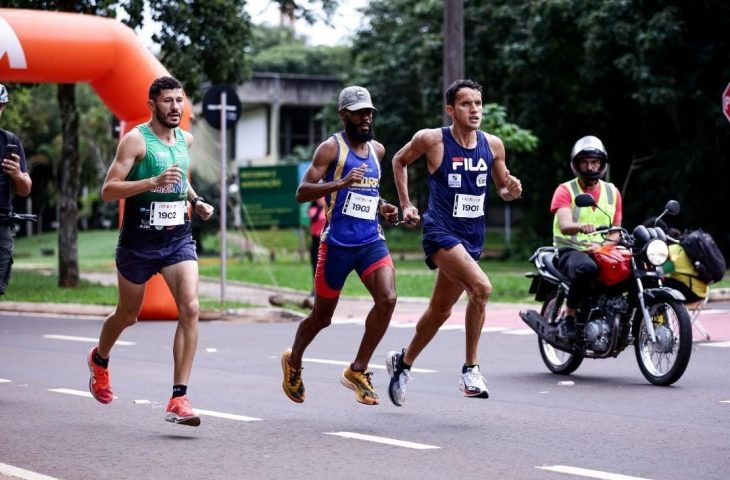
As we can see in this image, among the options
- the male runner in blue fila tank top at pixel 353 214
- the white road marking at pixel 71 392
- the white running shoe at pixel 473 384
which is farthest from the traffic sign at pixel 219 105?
the white running shoe at pixel 473 384

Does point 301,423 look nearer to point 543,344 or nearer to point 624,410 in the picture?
point 624,410

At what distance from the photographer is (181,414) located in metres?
7.91

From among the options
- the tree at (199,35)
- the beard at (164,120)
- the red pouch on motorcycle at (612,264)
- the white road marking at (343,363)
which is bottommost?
the white road marking at (343,363)

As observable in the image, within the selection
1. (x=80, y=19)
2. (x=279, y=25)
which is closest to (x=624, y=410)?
(x=80, y=19)

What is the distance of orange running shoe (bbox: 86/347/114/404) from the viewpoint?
28.8 ft

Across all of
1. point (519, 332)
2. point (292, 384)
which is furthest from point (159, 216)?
point (519, 332)

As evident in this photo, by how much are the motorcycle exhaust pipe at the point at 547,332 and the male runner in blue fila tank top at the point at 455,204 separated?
6.43 feet

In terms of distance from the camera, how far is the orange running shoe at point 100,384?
8.79 m

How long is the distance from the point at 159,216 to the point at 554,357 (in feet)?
14.0

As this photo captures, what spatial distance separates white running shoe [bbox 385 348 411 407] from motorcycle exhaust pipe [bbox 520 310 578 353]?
7.14 feet

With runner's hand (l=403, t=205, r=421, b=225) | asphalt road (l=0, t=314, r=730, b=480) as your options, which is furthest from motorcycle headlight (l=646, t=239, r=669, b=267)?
runner's hand (l=403, t=205, r=421, b=225)

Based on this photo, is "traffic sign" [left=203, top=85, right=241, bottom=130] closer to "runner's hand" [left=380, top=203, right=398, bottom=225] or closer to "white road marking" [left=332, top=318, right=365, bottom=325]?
"white road marking" [left=332, top=318, right=365, bottom=325]

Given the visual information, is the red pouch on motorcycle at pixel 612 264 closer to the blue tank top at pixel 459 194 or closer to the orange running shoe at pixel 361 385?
the blue tank top at pixel 459 194

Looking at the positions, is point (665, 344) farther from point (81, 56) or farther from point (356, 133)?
point (81, 56)
